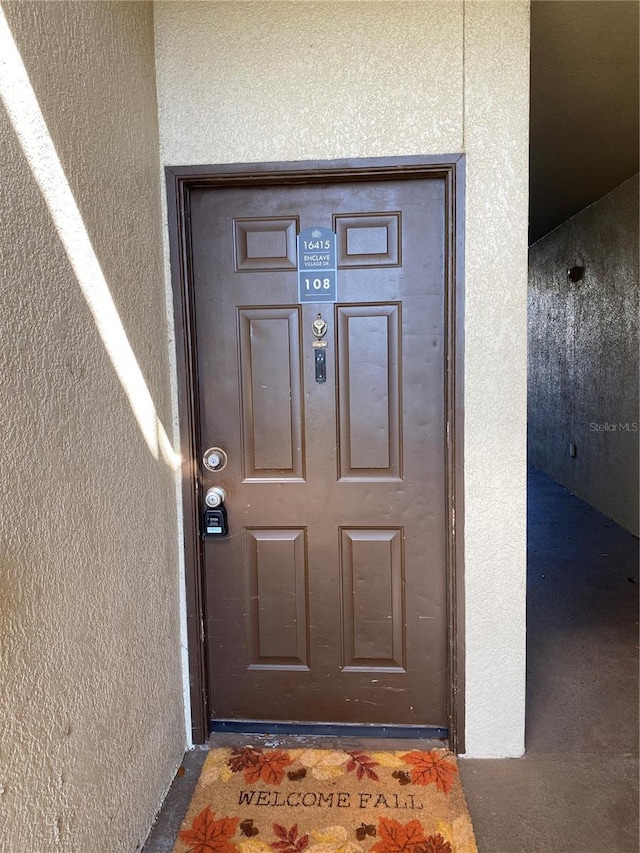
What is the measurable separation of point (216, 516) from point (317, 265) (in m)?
1.00

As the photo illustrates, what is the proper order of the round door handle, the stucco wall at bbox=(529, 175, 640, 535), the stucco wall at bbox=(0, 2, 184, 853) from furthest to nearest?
1. the stucco wall at bbox=(529, 175, 640, 535)
2. the round door handle
3. the stucco wall at bbox=(0, 2, 184, 853)

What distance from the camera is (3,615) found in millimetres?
1148

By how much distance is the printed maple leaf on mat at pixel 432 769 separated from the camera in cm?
200

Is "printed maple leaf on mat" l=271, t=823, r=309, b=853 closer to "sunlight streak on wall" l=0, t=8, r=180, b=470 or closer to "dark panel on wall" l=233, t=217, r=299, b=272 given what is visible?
"sunlight streak on wall" l=0, t=8, r=180, b=470

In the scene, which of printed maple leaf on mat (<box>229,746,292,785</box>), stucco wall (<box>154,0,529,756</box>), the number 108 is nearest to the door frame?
stucco wall (<box>154,0,529,756</box>)

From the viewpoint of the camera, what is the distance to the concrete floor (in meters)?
1.81

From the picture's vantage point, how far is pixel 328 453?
2166 millimetres

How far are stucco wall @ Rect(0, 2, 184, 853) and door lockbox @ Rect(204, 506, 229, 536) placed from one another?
158 mm

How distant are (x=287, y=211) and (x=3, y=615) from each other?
5.18ft

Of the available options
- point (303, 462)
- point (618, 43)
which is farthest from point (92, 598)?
point (618, 43)

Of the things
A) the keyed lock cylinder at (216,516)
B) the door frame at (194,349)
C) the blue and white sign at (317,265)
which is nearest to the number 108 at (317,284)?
the blue and white sign at (317,265)

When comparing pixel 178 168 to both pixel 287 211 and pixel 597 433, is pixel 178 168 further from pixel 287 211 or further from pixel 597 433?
pixel 597 433

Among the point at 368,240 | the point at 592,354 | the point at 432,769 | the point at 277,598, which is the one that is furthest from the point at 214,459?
the point at 592,354

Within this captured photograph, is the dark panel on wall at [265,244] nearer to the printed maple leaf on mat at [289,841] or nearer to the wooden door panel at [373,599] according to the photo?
the wooden door panel at [373,599]
